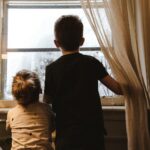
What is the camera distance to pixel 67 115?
1.53 m

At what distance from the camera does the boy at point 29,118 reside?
62.6 inches

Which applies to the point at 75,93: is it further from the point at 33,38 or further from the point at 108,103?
the point at 33,38

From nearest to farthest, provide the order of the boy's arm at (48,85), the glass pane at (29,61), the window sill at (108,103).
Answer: the boy's arm at (48,85), the window sill at (108,103), the glass pane at (29,61)

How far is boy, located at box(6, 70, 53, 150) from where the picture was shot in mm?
1591

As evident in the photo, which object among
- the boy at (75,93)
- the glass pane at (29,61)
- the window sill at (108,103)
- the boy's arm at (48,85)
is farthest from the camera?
the glass pane at (29,61)

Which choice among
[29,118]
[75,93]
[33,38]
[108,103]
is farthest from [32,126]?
[33,38]

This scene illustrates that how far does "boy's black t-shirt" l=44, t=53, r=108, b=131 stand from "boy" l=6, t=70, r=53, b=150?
3.8 inches

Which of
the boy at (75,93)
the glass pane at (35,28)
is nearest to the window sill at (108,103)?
the glass pane at (35,28)

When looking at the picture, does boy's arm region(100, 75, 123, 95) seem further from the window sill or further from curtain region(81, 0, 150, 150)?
the window sill

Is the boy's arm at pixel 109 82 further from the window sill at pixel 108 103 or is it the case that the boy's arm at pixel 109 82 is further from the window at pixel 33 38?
the window at pixel 33 38

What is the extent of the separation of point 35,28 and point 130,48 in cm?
75

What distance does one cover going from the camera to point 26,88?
1.59 metres

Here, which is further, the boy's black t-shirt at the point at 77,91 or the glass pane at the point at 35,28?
the glass pane at the point at 35,28

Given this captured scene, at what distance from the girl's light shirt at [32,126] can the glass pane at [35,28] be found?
26.5 inches
